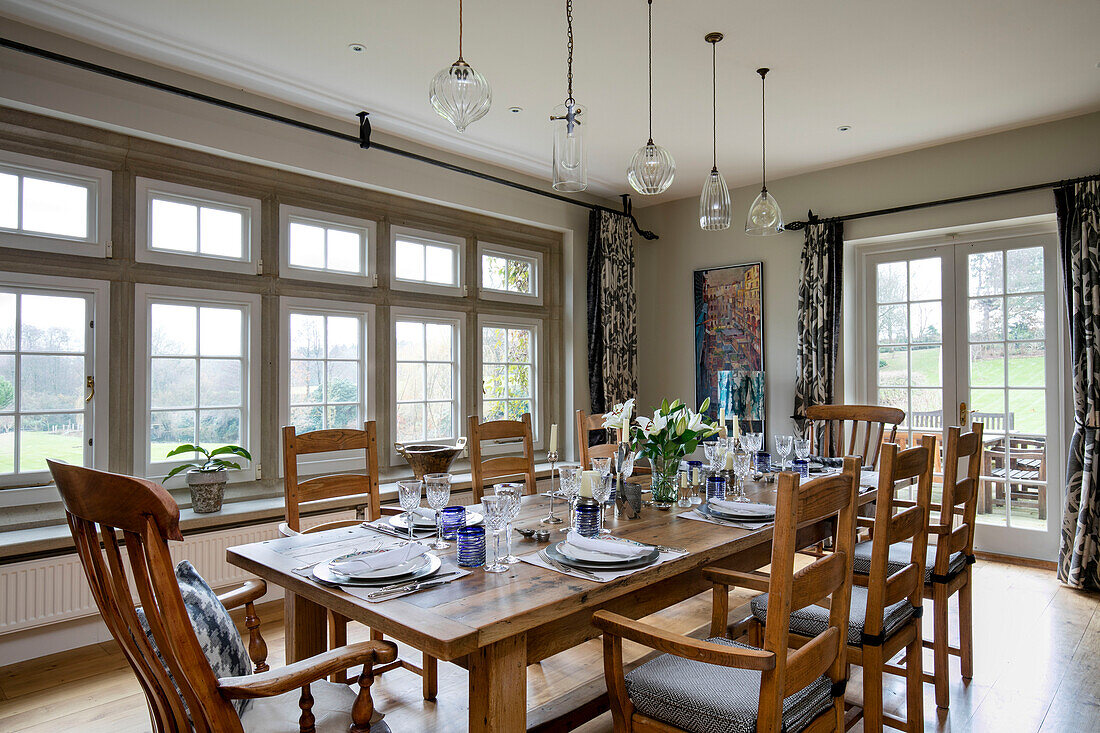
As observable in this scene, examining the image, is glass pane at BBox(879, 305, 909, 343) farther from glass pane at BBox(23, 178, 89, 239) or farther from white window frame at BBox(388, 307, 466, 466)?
glass pane at BBox(23, 178, 89, 239)

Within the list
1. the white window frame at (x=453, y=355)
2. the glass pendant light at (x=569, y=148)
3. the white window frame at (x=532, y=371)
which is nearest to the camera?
the glass pendant light at (x=569, y=148)

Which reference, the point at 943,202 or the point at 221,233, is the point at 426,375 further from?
the point at 943,202

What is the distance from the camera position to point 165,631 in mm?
1175

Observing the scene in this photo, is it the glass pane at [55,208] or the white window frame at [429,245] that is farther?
the white window frame at [429,245]

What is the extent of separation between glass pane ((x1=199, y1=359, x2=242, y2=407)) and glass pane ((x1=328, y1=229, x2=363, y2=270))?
88 cm

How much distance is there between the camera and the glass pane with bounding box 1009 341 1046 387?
4.37 meters

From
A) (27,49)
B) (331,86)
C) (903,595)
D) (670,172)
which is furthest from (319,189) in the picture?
(903,595)

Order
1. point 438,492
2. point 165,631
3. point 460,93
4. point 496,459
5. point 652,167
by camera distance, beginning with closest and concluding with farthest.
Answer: point 165,631 → point 438,492 → point 460,93 → point 652,167 → point 496,459

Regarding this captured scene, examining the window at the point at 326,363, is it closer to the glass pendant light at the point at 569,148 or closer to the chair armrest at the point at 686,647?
the glass pendant light at the point at 569,148

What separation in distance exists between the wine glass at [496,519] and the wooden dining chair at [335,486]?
2.82 feet

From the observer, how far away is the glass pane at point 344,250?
4.27 meters

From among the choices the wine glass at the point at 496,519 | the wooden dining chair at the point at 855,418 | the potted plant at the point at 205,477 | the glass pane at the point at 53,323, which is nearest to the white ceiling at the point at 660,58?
the glass pane at the point at 53,323

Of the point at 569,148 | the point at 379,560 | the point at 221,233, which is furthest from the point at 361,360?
the point at 379,560

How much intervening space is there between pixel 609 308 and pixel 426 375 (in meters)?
1.74
